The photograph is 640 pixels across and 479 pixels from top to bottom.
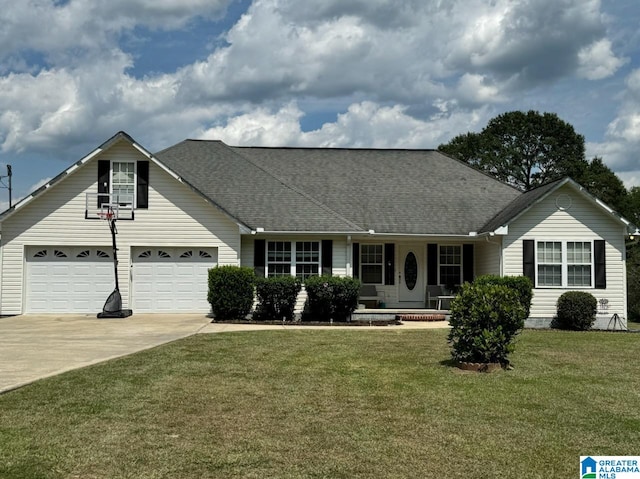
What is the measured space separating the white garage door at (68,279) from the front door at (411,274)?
9.78 meters

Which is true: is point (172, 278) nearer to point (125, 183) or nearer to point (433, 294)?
point (125, 183)

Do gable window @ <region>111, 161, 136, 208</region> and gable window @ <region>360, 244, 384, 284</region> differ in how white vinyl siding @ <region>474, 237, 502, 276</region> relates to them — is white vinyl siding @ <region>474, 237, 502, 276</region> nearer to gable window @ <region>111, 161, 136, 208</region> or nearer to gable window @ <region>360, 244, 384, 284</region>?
gable window @ <region>360, 244, 384, 284</region>

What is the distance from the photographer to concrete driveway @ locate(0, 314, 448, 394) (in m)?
10.3

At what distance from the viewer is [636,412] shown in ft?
24.9

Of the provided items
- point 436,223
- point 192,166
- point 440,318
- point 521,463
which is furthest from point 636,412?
point 192,166

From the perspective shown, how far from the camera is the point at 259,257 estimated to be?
66.9 feet

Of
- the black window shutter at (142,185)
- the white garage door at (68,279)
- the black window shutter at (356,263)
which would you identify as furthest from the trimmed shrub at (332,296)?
the white garage door at (68,279)

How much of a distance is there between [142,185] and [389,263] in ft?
28.8

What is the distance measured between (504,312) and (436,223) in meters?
11.4

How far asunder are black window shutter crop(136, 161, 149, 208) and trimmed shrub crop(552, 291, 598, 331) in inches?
531

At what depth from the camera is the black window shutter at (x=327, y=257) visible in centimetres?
2042

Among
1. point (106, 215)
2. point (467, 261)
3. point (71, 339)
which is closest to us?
point (71, 339)

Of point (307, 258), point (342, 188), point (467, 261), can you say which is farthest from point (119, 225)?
point (467, 261)

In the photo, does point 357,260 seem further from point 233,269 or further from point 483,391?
point 483,391
